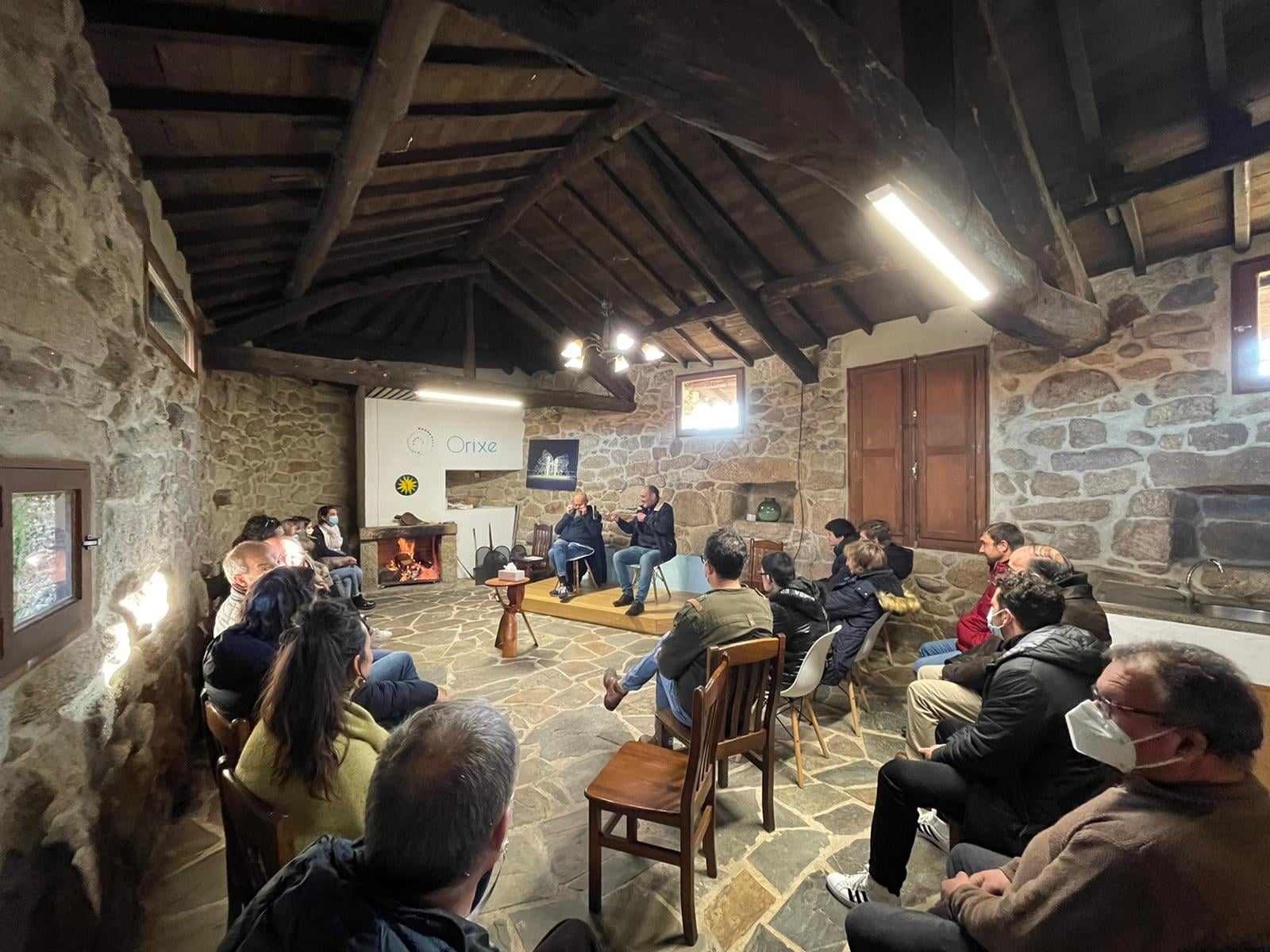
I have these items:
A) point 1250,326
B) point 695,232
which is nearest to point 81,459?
point 695,232

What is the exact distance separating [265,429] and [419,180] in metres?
4.51

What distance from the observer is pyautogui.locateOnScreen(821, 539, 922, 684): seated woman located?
289cm

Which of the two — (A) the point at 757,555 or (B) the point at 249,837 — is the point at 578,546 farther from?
(B) the point at 249,837

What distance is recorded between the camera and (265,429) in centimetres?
612

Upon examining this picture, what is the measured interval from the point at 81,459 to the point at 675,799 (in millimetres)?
2157

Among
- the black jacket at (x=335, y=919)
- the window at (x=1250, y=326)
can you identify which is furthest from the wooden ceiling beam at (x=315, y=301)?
the window at (x=1250, y=326)

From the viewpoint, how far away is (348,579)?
5152mm

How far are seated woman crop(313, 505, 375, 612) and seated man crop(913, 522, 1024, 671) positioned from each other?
5069 millimetres

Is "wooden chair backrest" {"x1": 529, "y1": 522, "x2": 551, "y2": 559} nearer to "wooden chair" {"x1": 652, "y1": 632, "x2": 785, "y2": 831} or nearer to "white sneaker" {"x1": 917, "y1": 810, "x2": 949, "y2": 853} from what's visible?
"wooden chair" {"x1": 652, "y1": 632, "x2": 785, "y2": 831}

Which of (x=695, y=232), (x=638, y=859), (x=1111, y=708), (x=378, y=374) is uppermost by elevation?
(x=695, y=232)

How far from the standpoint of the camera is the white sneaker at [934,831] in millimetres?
2057

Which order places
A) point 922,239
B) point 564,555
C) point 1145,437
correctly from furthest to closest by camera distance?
point 564,555, point 1145,437, point 922,239

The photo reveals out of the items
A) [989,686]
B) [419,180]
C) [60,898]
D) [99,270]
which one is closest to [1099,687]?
[989,686]

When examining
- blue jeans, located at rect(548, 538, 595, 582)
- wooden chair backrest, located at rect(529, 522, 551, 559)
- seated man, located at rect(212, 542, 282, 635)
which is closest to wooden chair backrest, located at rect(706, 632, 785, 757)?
seated man, located at rect(212, 542, 282, 635)
